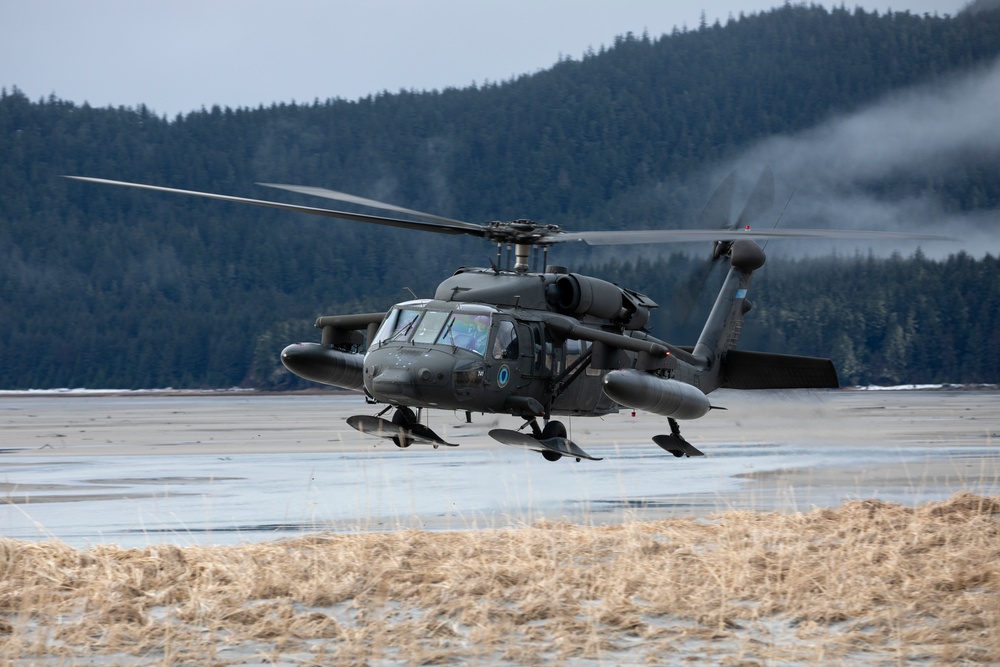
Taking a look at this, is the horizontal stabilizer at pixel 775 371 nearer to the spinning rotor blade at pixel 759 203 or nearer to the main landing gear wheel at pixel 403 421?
the spinning rotor blade at pixel 759 203

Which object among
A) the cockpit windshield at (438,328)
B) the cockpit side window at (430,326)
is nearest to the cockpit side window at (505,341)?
the cockpit windshield at (438,328)

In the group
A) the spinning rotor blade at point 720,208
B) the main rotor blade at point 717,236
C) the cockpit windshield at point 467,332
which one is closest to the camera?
the main rotor blade at point 717,236

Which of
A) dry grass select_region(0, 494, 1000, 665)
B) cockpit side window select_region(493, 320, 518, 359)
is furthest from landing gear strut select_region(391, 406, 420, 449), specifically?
dry grass select_region(0, 494, 1000, 665)

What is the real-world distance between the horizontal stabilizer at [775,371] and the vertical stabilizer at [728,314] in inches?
10.3

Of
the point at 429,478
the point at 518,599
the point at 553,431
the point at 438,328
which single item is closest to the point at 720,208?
the point at 553,431

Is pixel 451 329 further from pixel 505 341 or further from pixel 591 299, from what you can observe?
pixel 591 299

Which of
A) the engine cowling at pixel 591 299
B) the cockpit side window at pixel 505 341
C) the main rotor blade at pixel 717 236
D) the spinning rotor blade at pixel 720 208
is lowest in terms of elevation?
the cockpit side window at pixel 505 341

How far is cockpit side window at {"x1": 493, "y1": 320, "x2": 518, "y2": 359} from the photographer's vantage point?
51.9 ft

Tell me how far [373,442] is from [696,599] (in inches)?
1118

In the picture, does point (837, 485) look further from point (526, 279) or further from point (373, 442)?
point (373, 442)

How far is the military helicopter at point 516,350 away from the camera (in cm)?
1523

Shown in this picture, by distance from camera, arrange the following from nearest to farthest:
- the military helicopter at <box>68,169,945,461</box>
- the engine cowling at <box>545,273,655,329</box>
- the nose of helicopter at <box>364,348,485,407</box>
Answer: the nose of helicopter at <box>364,348,485,407</box>, the military helicopter at <box>68,169,945,461</box>, the engine cowling at <box>545,273,655,329</box>

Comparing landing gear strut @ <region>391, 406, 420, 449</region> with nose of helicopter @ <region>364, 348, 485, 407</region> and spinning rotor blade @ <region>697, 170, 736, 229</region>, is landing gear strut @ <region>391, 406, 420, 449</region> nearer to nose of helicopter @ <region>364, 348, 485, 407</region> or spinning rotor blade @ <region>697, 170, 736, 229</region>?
nose of helicopter @ <region>364, 348, 485, 407</region>

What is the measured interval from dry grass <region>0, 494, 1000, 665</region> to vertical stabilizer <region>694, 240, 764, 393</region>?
21.4 ft
